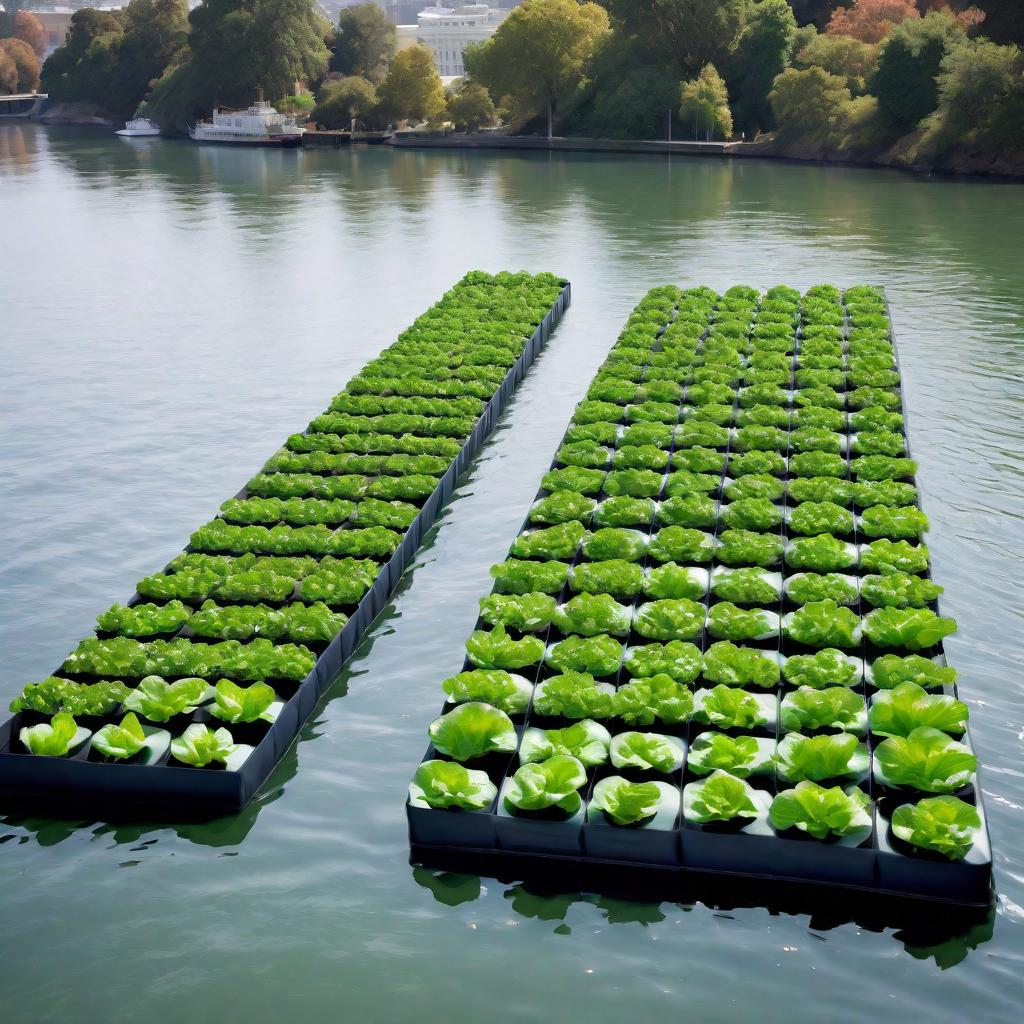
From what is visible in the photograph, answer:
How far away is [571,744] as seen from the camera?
1242cm

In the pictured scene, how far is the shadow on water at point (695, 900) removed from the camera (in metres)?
10.8

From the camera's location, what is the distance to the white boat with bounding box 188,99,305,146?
110 metres

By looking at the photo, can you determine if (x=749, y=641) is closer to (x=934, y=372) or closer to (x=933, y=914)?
(x=933, y=914)

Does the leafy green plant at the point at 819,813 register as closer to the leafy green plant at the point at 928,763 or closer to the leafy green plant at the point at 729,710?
the leafy green plant at the point at 928,763

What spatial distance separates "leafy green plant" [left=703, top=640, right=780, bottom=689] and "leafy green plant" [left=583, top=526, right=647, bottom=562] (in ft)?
10.4

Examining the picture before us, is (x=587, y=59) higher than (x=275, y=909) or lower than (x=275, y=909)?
higher

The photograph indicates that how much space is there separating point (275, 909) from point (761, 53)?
90611 millimetres

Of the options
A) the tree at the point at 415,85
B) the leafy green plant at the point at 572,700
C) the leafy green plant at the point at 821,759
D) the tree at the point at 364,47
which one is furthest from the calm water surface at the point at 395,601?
the tree at the point at 364,47

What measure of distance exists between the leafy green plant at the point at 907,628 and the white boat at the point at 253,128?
10219cm

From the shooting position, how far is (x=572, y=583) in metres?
16.0

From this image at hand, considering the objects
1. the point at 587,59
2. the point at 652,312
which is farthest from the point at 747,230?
the point at 587,59

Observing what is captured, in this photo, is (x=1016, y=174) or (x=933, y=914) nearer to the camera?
(x=933, y=914)

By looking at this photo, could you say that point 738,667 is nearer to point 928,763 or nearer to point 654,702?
point 654,702

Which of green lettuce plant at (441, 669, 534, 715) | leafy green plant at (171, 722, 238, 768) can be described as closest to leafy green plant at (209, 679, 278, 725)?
leafy green plant at (171, 722, 238, 768)
